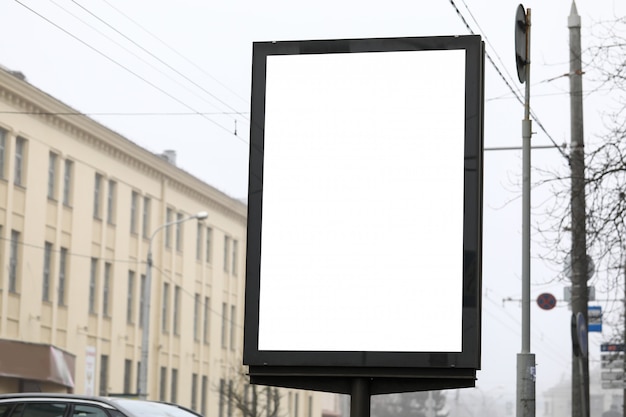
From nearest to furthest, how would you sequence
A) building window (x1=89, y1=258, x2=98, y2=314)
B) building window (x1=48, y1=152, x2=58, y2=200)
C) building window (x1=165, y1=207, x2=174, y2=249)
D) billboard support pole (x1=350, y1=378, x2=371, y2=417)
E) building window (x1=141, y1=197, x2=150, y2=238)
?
billboard support pole (x1=350, y1=378, x2=371, y2=417) → building window (x1=48, y1=152, x2=58, y2=200) → building window (x1=89, y1=258, x2=98, y2=314) → building window (x1=141, y1=197, x2=150, y2=238) → building window (x1=165, y1=207, x2=174, y2=249)

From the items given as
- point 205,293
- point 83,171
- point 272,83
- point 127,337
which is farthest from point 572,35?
point 205,293

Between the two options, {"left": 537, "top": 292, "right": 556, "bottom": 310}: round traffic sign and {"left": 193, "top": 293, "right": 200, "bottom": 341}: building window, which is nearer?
{"left": 537, "top": 292, "right": 556, "bottom": 310}: round traffic sign

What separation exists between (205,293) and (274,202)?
61438 millimetres

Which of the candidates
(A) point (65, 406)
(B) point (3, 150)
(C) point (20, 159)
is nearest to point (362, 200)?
→ (A) point (65, 406)

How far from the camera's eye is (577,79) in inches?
909

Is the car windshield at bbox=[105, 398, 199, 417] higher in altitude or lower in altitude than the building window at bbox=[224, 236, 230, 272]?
lower

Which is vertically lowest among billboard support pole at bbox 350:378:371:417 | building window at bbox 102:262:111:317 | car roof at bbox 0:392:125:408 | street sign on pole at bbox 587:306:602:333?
car roof at bbox 0:392:125:408

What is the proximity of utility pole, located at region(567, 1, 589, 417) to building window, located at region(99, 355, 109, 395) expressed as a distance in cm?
3070

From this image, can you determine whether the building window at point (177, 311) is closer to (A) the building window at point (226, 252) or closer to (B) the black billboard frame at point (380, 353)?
(A) the building window at point (226, 252)

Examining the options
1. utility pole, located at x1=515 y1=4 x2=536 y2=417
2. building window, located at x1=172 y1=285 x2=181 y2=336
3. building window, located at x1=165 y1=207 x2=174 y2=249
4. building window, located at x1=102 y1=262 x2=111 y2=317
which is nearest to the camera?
utility pole, located at x1=515 y1=4 x2=536 y2=417

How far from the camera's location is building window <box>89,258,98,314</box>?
5134 centimetres

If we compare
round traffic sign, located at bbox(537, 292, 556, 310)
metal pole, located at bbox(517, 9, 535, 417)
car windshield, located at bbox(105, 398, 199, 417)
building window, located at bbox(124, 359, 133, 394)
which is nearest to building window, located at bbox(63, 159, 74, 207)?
building window, located at bbox(124, 359, 133, 394)

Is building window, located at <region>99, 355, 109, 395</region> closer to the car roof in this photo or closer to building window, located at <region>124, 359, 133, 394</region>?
building window, located at <region>124, 359, 133, 394</region>

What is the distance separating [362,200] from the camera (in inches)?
166
